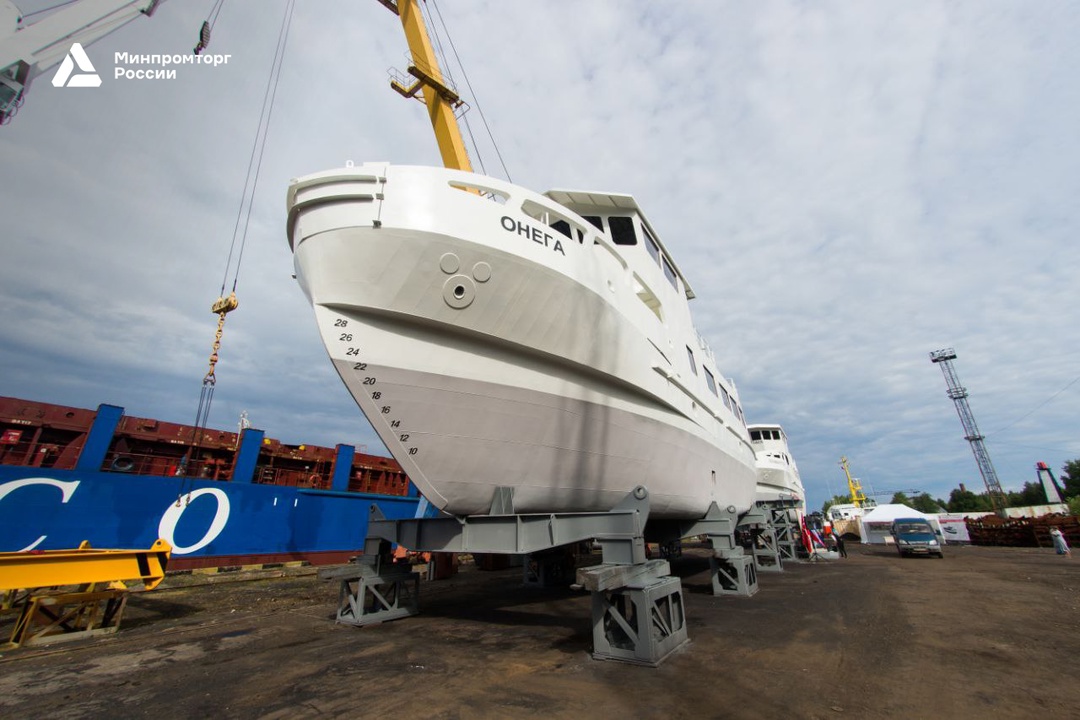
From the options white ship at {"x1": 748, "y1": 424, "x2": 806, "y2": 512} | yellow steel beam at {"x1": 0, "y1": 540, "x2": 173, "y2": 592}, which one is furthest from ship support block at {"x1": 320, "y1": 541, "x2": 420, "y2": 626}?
white ship at {"x1": 748, "y1": 424, "x2": 806, "y2": 512}

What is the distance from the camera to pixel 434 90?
521 inches

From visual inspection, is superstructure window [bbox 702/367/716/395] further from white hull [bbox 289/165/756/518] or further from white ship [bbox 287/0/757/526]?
white hull [bbox 289/165/756/518]

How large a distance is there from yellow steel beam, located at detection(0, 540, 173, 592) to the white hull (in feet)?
15.1

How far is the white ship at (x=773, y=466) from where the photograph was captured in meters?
22.7

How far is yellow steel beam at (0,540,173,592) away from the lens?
17.8 ft

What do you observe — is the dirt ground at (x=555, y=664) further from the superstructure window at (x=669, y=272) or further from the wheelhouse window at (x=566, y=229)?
the superstructure window at (x=669, y=272)

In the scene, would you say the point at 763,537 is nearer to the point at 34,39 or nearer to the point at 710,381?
the point at 710,381

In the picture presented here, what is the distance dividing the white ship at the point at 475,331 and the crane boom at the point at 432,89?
297 inches

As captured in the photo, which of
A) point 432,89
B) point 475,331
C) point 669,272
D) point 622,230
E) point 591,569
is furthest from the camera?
point 432,89

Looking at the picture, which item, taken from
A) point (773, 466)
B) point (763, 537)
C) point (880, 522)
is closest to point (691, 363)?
point (763, 537)

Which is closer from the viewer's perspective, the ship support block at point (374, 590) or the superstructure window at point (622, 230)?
the ship support block at point (374, 590)

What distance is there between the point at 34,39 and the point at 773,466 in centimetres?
2878

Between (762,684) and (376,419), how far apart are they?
16.0 ft

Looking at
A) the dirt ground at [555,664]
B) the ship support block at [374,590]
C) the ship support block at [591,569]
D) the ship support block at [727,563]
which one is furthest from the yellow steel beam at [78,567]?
the ship support block at [727,563]
